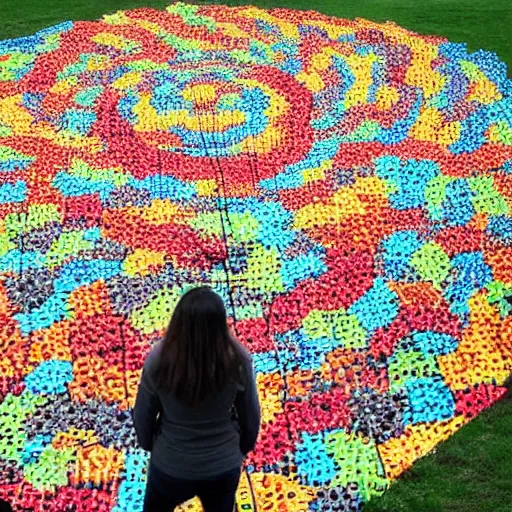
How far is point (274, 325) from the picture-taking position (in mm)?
6270

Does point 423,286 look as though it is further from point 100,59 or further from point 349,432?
point 100,59

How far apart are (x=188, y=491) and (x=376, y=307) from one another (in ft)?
10.7

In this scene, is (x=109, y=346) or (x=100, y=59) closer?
(x=109, y=346)

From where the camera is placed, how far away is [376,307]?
253 inches

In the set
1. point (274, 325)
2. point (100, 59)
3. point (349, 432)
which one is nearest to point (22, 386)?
point (274, 325)

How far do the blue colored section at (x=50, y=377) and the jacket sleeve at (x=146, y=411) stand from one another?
90.6 inches

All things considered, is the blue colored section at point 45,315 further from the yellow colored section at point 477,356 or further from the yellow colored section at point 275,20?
the yellow colored section at point 275,20

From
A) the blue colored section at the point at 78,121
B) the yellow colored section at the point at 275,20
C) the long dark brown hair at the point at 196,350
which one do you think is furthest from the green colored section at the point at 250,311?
the yellow colored section at the point at 275,20

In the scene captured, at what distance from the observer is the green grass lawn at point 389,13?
11.8 meters

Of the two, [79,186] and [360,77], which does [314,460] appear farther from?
[360,77]

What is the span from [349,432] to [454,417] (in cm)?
75

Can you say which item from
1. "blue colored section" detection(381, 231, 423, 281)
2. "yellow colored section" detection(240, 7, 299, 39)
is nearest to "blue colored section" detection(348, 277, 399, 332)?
"blue colored section" detection(381, 231, 423, 281)

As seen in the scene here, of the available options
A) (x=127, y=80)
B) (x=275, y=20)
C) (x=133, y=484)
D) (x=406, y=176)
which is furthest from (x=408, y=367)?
(x=275, y=20)

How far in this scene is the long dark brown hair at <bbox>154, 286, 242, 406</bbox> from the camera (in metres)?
3.16
